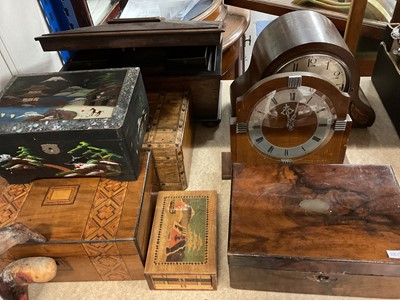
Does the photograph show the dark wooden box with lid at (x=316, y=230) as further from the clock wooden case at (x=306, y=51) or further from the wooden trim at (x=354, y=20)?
the wooden trim at (x=354, y=20)

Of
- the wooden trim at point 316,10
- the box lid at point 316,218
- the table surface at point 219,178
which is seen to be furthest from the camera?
the wooden trim at point 316,10

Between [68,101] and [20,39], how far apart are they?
18.2 inches

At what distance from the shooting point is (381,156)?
105 centimetres

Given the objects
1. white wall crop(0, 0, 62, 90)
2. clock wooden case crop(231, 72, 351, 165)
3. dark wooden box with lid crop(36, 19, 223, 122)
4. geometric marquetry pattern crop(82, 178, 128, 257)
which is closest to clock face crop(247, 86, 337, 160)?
clock wooden case crop(231, 72, 351, 165)

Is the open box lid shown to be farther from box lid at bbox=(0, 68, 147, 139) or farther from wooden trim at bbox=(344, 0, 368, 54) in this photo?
wooden trim at bbox=(344, 0, 368, 54)

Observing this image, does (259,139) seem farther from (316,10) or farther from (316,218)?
(316,10)

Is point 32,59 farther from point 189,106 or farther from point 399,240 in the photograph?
point 399,240

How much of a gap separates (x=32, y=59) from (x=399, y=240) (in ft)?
3.75

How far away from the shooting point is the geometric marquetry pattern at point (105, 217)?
72 cm

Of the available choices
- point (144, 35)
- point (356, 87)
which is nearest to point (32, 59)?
point (144, 35)

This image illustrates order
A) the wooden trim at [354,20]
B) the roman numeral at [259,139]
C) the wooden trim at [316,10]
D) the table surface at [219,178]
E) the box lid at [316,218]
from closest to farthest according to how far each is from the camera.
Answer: the box lid at [316,218] < the table surface at [219,178] < the roman numeral at [259,139] < the wooden trim at [354,20] < the wooden trim at [316,10]

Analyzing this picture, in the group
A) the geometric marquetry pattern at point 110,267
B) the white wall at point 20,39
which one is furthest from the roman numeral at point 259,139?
the white wall at point 20,39

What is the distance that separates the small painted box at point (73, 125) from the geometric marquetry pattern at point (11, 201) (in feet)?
0.06

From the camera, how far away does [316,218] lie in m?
0.73
